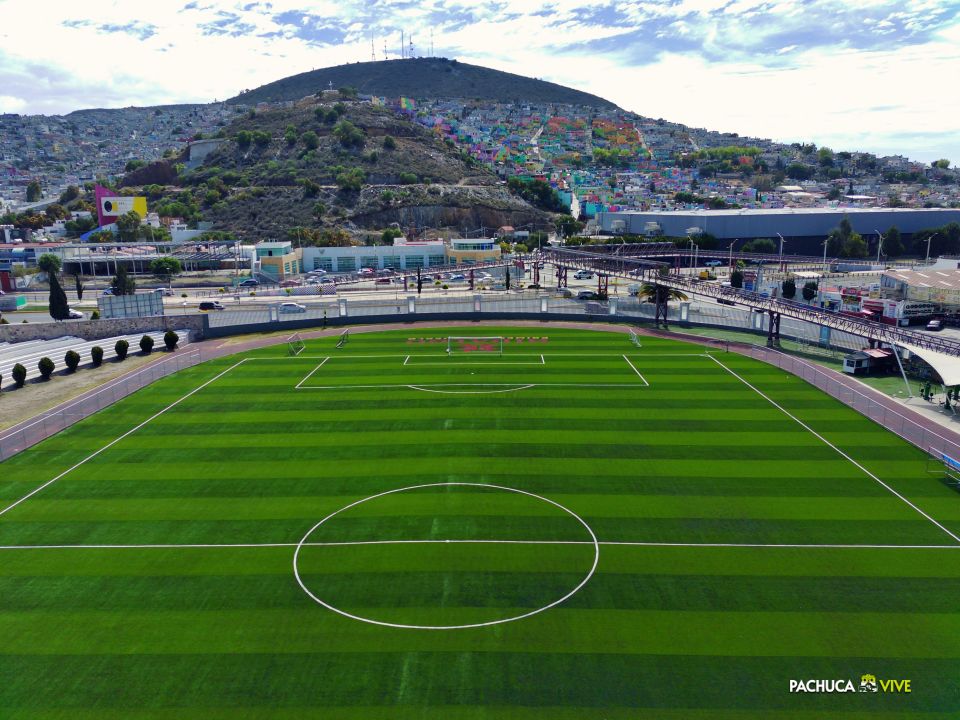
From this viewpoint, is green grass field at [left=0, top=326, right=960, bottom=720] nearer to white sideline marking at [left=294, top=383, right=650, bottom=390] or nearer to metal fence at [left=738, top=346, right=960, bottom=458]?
metal fence at [left=738, top=346, right=960, bottom=458]

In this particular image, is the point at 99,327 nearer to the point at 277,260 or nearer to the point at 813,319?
the point at 277,260

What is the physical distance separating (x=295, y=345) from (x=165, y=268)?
5785 cm

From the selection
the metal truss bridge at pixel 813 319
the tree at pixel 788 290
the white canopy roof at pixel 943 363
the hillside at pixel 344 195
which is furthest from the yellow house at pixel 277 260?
the white canopy roof at pixel 943 363

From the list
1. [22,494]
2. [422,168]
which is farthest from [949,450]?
[422,168]

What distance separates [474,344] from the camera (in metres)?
65.4

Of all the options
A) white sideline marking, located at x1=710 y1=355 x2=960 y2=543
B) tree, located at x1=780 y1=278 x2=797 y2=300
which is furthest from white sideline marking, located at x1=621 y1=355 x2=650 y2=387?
tree, located at x1=780 y1=278 x2=797 y2=300

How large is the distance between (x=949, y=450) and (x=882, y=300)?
140ft

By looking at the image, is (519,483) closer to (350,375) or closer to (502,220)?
(350,375)

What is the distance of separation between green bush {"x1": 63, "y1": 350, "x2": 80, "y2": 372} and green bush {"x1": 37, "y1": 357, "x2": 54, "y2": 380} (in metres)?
1.69

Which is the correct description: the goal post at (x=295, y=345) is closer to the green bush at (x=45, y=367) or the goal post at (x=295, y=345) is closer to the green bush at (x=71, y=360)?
the green bush at (x=71, y=360)

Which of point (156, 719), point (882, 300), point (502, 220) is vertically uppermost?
point (502, 220)

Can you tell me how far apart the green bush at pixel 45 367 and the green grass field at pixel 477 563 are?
11457mm

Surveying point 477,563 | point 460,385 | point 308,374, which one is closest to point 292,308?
point 308,374

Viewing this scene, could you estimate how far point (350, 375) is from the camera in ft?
180
